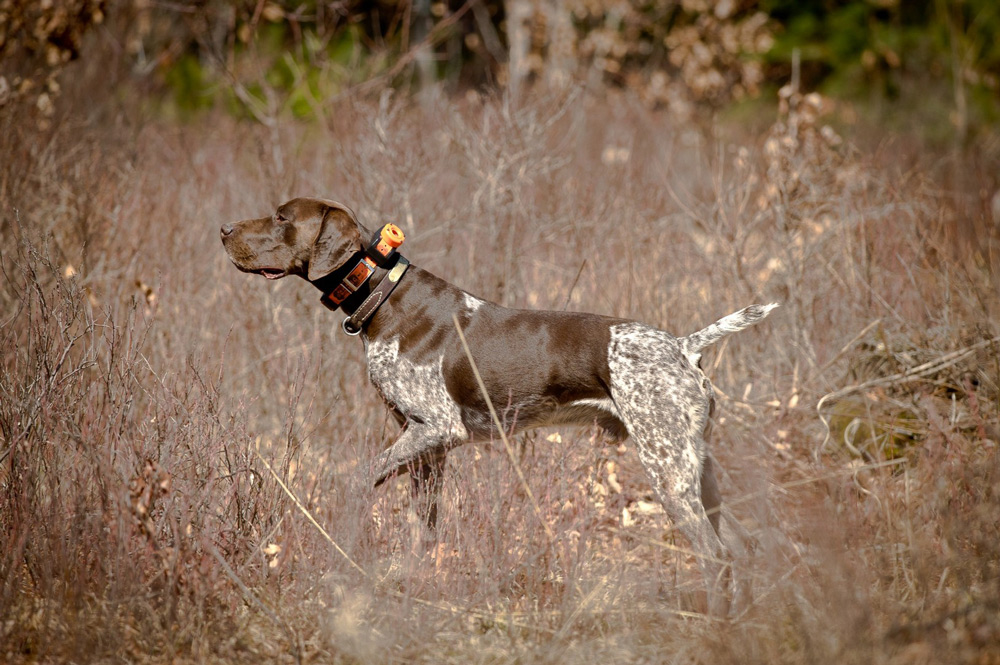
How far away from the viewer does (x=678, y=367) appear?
352 centimetres

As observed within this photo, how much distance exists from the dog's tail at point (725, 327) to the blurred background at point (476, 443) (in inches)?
20.3

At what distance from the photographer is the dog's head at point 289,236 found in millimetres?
3752

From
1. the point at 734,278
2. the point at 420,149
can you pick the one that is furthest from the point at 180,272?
the point at 734,278

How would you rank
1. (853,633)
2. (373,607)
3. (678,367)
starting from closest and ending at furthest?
1. (853,633)
2. (373,607)
3. (678,367)

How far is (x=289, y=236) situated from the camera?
383 centimetres

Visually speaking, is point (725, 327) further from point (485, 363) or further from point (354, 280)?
point (354, 280)

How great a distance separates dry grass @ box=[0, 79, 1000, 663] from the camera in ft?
9.56

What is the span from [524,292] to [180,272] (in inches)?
81.9

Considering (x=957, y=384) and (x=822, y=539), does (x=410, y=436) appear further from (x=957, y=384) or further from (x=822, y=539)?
(x=957, y=384)

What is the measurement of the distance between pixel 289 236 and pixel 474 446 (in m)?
1.19

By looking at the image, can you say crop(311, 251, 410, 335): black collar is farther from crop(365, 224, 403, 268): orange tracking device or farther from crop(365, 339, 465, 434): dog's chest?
crop(365, 339, 465, 434): dog's chest

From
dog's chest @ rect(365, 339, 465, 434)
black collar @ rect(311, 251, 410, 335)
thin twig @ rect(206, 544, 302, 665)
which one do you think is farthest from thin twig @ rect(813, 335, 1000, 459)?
thin twig @ rect(206, 544, 302, 665)

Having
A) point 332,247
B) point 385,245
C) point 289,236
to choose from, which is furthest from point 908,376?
point 289,236

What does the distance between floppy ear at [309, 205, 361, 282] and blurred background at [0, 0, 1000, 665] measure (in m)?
0.59
